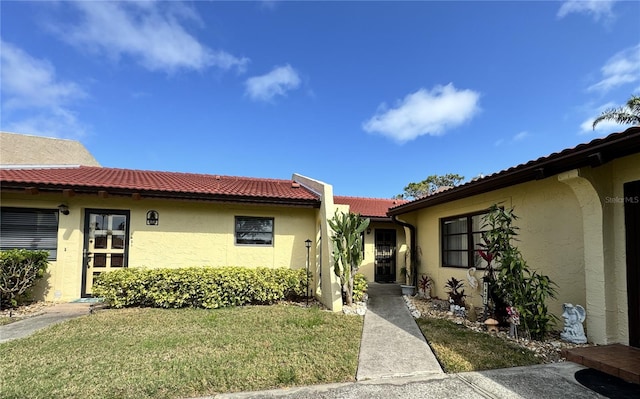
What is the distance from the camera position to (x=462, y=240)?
8852 millimetres

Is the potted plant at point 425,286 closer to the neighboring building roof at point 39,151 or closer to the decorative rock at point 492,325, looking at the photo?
the decorative rock at point 492,325

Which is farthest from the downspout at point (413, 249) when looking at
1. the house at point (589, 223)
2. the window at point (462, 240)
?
the house at point (589, 223)

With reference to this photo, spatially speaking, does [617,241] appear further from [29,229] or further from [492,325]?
[29,229]

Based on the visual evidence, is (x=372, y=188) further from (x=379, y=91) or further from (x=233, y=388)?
(x=233, y=388)

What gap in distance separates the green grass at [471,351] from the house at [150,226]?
274 centimetres

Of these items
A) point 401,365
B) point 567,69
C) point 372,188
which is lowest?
point 401,365

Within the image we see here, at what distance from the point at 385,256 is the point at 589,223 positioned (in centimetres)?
1058

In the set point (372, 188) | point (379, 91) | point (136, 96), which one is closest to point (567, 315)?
point (379, 91)

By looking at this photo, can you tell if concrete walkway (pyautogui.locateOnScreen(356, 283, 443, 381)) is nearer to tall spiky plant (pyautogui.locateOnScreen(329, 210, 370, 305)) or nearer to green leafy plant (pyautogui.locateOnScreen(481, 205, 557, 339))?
tall spiky plant (pyautogui.locateOnScreen(329, 210, 370, 305))

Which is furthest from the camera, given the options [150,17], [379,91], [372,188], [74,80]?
[372,188]


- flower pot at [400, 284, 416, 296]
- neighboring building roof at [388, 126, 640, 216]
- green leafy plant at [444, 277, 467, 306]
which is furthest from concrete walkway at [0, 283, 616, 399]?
flower pot at [400, 284, 416, 296]

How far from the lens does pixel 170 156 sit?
1647 centimetres

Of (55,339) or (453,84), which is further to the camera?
(453,84)

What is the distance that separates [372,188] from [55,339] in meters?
18.7
